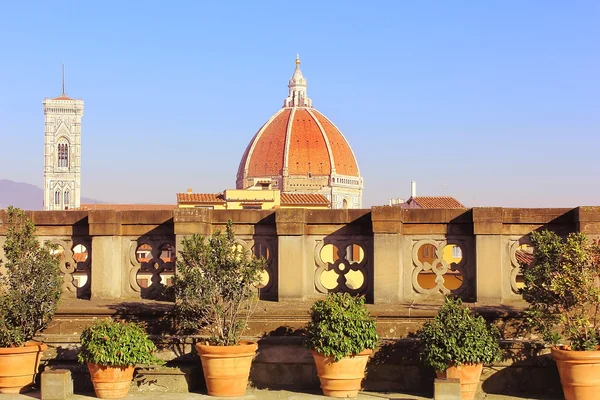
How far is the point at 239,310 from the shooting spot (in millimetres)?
10055

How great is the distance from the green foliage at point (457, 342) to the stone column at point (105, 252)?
157 inches

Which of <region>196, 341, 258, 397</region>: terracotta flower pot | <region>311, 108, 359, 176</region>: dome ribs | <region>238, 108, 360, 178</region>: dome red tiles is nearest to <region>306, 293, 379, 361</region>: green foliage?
<region>196, 341, 258, 397</region>: terracotta flower pot

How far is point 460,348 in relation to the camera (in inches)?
355

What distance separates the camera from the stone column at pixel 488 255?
10758mm

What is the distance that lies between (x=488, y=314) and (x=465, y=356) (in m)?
1.06

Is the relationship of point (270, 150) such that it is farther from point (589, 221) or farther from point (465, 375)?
point (465, 375)

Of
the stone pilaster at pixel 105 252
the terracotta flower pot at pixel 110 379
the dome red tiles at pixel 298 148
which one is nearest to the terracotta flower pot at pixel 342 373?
the terracotta flower pot at pixel 110 379

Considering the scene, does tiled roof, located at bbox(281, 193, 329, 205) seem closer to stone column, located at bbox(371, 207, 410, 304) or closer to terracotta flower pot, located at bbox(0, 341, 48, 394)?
stone column, located at bbox(371, 207, 410, 304)

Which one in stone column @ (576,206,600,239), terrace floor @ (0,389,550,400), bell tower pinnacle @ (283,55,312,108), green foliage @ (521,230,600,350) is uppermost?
bell tower pinnacle @ (283,55,312,108)

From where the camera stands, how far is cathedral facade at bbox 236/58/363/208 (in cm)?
17875

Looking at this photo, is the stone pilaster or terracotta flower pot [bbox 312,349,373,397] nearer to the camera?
terracotta flower pot [bbox 312,349,373,397]

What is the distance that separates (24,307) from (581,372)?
543 cm

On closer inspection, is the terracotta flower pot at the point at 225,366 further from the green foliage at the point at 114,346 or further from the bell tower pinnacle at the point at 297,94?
the bell tower pinnacle at the point at 297,94

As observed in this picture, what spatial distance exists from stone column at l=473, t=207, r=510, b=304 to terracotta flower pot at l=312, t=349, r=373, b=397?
2.05 metres
